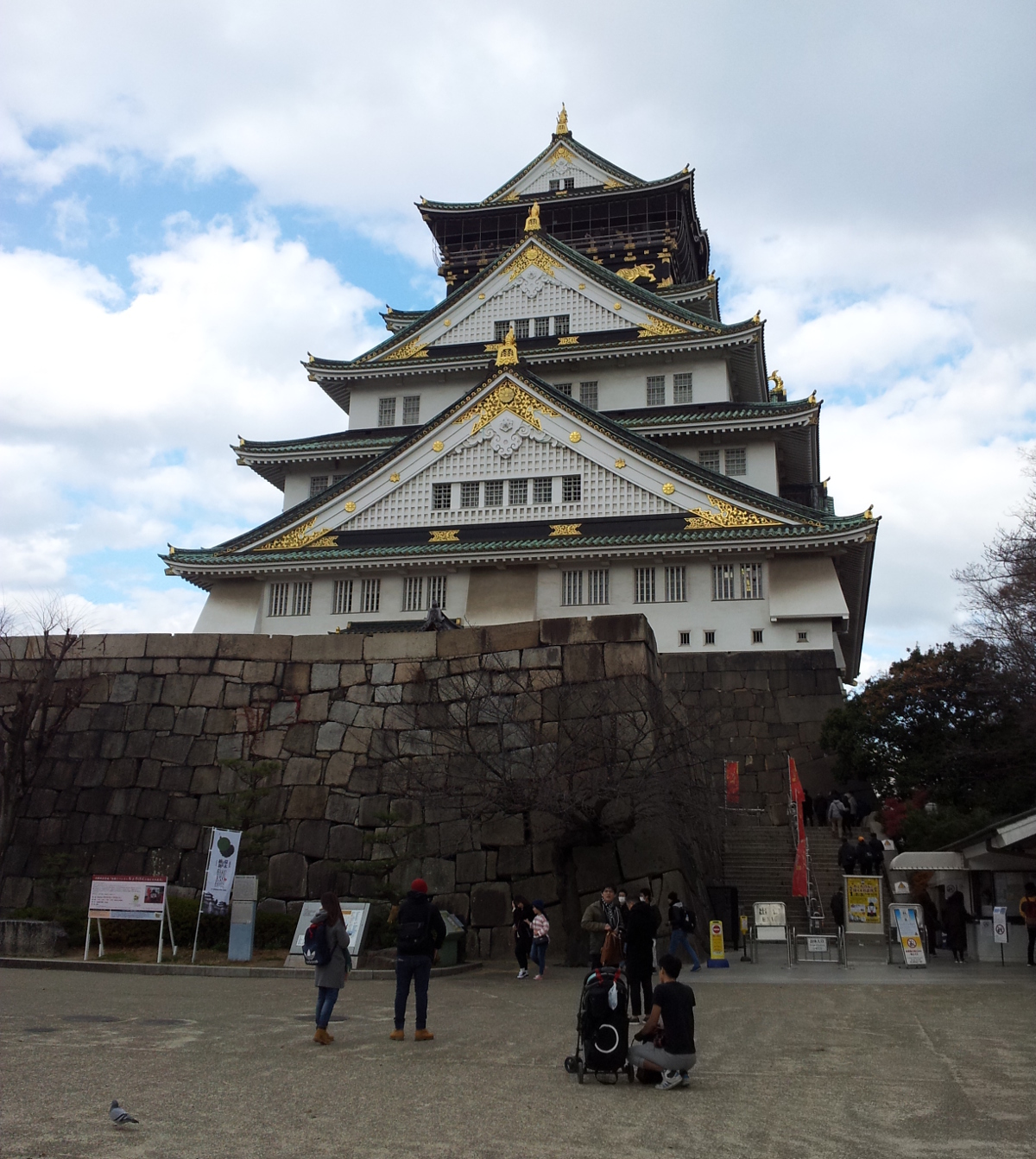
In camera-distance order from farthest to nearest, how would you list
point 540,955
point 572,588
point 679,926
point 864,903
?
point 572,588
point 864,903
point 540,955
point 679,926

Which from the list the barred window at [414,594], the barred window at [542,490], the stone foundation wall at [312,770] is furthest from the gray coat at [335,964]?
the barred window at [542,490]

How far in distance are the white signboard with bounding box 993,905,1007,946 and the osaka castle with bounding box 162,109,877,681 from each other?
1226 centimetres

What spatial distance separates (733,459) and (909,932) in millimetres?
20932

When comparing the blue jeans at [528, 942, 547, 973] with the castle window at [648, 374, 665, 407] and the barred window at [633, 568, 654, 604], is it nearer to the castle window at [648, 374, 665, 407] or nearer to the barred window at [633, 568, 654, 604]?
the barred window at [633, 568, 654, 604]

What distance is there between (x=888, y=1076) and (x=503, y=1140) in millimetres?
3370

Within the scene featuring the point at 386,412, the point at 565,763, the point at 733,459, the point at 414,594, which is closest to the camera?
the point at 565,763

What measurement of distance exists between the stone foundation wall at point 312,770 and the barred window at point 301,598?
454 inches

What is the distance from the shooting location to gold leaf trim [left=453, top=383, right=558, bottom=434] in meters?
33.1

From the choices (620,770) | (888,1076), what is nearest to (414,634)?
(620,770)

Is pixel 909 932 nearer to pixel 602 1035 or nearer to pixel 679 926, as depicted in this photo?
pixel 679 926

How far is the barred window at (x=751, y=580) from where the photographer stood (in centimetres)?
3019

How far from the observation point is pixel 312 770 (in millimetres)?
19703

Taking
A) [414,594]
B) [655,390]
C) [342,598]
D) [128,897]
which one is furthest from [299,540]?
[128,897]

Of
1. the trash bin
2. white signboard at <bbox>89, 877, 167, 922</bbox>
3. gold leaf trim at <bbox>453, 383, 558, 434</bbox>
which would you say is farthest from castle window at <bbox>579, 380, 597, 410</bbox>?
white signboard at <bbox>89, 877, 167, 922</bbox>
